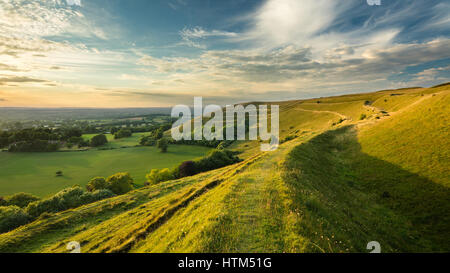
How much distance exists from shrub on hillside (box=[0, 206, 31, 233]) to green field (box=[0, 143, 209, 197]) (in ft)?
138

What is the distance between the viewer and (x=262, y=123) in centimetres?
12219

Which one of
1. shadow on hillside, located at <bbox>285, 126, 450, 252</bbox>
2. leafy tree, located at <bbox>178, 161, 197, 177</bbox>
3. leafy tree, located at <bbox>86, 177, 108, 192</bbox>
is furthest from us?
leafy tree, located at <bbox>178, 161, 197, 177</bbox>

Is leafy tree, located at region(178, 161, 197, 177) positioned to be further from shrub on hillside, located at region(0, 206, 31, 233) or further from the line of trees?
shrub on hillside, located at region(0, 206, 31, 233)

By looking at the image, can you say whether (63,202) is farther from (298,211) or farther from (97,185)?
(298,211)

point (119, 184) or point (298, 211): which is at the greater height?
point (298, 211)

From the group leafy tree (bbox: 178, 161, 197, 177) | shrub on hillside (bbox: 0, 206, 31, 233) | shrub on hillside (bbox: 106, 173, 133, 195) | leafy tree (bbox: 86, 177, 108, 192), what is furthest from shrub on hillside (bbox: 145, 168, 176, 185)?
shrub on hillside (bbox: 0, 206, 31, 233)

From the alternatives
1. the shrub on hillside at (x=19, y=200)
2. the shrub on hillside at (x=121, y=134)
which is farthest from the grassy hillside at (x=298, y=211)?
the shrub on hillside at (x=121, y=134)

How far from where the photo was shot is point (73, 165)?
292 feet

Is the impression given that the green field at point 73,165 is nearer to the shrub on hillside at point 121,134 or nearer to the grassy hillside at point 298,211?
the shrub on hillside at point 121,134

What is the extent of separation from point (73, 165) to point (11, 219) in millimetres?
81558

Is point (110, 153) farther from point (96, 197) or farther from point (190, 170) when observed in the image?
point (96, 197)

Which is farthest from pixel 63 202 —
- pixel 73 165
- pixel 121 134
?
pixel 121 134

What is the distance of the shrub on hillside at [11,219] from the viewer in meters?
23.2

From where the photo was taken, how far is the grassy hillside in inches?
366
